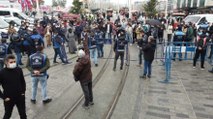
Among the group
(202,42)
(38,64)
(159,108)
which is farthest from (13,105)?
(202,42)

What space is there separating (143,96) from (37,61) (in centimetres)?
349

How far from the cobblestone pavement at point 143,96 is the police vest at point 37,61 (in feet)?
3.90

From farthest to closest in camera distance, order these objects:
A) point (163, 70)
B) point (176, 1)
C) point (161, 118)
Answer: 1. point (176, 1)
2. point (163, 70)
3. point (161, 118)

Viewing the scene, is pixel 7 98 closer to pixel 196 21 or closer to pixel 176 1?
pixel 196 21

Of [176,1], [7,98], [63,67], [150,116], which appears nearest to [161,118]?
[150,116]

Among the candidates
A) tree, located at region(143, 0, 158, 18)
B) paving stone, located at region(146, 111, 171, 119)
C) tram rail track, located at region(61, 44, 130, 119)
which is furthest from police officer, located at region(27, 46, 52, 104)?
tree, located at region(143, 0, 158, 18)

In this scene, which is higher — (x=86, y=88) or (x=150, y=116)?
(x=86, y=88)

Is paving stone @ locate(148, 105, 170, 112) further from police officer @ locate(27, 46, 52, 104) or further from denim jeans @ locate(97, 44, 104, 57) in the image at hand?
denim jeans @ locate(97, 44, 104, 57)

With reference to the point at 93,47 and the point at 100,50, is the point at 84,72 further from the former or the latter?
the point at 100,50

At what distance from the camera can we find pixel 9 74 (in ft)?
16.5

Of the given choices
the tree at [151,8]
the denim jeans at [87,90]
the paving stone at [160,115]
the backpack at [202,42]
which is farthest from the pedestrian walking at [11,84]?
the tree at [151,8]

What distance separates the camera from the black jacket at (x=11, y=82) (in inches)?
198

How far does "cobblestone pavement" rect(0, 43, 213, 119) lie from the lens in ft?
21.7

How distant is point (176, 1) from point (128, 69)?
281 ft
